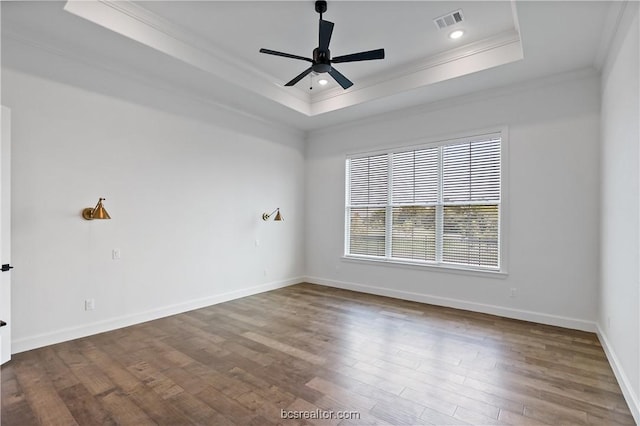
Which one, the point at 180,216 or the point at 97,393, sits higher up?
the point at 180,216

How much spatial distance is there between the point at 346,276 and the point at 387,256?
0.97 m

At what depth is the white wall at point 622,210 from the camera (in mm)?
2328

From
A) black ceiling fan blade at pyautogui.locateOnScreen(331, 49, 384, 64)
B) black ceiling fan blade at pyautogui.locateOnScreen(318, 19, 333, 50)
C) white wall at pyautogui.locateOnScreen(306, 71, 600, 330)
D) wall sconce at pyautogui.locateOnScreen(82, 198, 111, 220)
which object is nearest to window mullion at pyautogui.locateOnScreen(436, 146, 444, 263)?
white wall at pyautogui.locateOnScreen(306, 71, 600, 330)

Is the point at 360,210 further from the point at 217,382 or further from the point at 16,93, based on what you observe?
the point at 16,93

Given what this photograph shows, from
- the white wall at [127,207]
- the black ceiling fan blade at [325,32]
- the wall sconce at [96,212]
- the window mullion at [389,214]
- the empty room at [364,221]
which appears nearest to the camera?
the empty room at [364,221]

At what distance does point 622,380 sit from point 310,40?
179 inches

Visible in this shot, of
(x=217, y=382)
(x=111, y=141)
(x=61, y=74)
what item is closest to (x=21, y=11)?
(x=61, y=74)

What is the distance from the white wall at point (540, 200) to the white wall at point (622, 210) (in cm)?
36

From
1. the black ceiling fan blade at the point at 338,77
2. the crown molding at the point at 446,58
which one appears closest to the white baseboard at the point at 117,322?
the black ceiling fan blade at the point at 338,77

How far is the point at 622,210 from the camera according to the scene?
108 inches

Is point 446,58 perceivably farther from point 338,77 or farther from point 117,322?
point 117,322

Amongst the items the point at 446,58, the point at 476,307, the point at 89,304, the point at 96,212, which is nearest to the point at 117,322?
the point at 89,304

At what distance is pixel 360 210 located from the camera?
20.2 feet

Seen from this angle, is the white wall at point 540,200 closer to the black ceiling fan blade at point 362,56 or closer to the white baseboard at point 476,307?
the white baseboard at point 476,307
